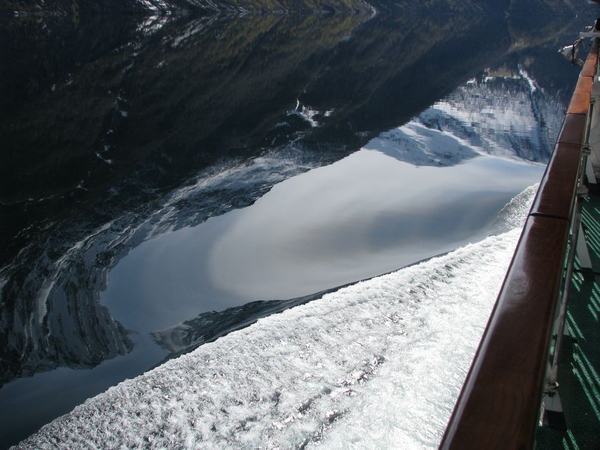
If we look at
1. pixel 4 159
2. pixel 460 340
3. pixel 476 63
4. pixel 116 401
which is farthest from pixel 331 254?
pixel 476 63

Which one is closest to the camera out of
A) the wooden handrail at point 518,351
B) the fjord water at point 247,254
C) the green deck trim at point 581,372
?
the wooden handrail at point 518,351

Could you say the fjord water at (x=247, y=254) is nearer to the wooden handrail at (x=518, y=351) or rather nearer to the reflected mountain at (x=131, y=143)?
the reflected mountain at (x=131, y=143)

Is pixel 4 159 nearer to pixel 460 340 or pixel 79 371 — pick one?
pixel 79 371

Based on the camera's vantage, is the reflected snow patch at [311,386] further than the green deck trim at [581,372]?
Yes

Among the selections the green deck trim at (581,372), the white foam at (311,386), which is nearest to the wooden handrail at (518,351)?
the green deck trim at (581,372)

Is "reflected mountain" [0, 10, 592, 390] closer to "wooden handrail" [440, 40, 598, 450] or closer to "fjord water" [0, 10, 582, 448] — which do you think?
"fjord water" [0, 10, 582, 448]

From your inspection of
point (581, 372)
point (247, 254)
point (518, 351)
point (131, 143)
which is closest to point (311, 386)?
point (581, 372)

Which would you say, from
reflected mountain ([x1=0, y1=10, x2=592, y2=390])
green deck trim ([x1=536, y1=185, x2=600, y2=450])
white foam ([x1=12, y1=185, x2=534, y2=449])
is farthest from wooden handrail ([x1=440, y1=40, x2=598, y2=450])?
reflected mountain ([x1=0, y1=10, x2=592, y2=390])
